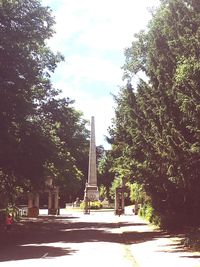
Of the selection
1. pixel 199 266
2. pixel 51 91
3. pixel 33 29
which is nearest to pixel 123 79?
pixel 33 29

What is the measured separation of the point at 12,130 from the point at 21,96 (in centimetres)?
262

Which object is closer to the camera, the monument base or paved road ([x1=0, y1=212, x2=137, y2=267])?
paved road ([x1=0, y1=212, x2=137, y2=267])

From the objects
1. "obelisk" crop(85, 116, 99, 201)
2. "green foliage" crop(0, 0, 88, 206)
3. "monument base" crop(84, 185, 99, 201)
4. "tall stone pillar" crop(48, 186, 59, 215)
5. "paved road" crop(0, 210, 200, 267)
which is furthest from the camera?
"monument base" crop(84, 185, 99, 201)

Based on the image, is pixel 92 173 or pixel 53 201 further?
pixel 92 173

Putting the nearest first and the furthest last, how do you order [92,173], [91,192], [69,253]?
[69,253] < [92,173] < [91,192]

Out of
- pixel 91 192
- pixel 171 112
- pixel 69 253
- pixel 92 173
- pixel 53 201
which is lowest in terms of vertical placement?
pixel 69 253

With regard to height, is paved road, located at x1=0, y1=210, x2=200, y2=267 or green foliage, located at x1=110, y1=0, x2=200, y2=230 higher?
green foliage, located at x1=110, y1=0, x2=200, y2=230

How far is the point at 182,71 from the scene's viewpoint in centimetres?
1570

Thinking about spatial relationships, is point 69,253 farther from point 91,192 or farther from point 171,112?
point 91,192

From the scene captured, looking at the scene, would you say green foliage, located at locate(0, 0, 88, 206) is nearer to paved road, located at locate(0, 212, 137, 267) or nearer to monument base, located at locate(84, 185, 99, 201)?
paved road, located at locate(0, 212, 137, 267)

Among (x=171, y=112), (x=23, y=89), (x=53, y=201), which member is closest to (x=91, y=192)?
(x=53, y=201)

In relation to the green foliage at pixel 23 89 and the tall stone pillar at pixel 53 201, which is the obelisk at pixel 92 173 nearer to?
the tall stone pillar at pixel 53 201

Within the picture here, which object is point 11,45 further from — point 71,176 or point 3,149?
point 71,176

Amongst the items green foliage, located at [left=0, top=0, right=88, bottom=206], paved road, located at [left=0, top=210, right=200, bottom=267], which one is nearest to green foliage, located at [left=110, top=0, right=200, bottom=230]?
paved road, located at [left=0, top=210, right=200, bottom=267]
